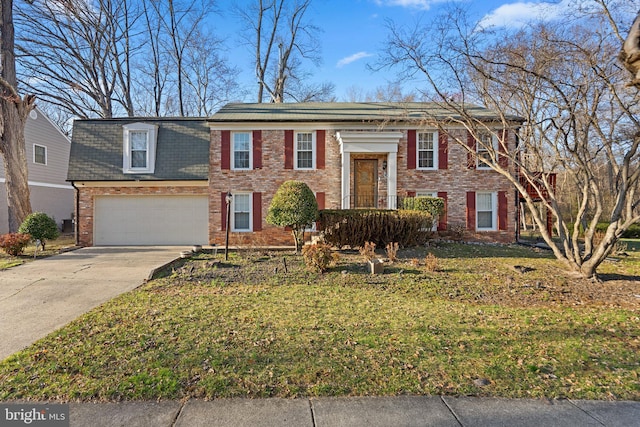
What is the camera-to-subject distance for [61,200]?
20.1 meters

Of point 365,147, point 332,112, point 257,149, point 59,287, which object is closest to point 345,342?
point 59,287

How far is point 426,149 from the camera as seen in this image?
13969 millimetres

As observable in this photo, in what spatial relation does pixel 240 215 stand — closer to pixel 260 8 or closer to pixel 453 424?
pixel 453 424

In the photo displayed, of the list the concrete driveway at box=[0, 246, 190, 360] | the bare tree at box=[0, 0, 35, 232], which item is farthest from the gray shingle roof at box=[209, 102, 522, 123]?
the bare tree at box=[0, 0, 35, 232]

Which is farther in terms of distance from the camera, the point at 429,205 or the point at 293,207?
A: the point at 429,205

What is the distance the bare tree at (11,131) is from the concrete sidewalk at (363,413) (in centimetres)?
1538

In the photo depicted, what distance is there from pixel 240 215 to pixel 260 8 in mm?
19252

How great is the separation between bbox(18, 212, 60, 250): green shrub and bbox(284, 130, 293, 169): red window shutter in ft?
28.7

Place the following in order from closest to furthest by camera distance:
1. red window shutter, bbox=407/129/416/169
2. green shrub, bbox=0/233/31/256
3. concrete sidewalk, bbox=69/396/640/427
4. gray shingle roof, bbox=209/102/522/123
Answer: concrete sidewalk, bbox=69/396/640/427, green shrub, bbox=0/233/31/256, gray shingle roof, bbox=209/102/522/123, red window shutter, bbox=407/129/416/169

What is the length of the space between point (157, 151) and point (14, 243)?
5.80m

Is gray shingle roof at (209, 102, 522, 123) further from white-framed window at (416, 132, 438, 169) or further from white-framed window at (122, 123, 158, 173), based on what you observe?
white-framed window at (122, 123, 158, 173)

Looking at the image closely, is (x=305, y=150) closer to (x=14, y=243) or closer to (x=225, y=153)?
(x=225, y=153)

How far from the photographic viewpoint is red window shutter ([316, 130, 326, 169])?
13.9m

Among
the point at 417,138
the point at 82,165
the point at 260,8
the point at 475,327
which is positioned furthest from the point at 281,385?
the point at 260,8
